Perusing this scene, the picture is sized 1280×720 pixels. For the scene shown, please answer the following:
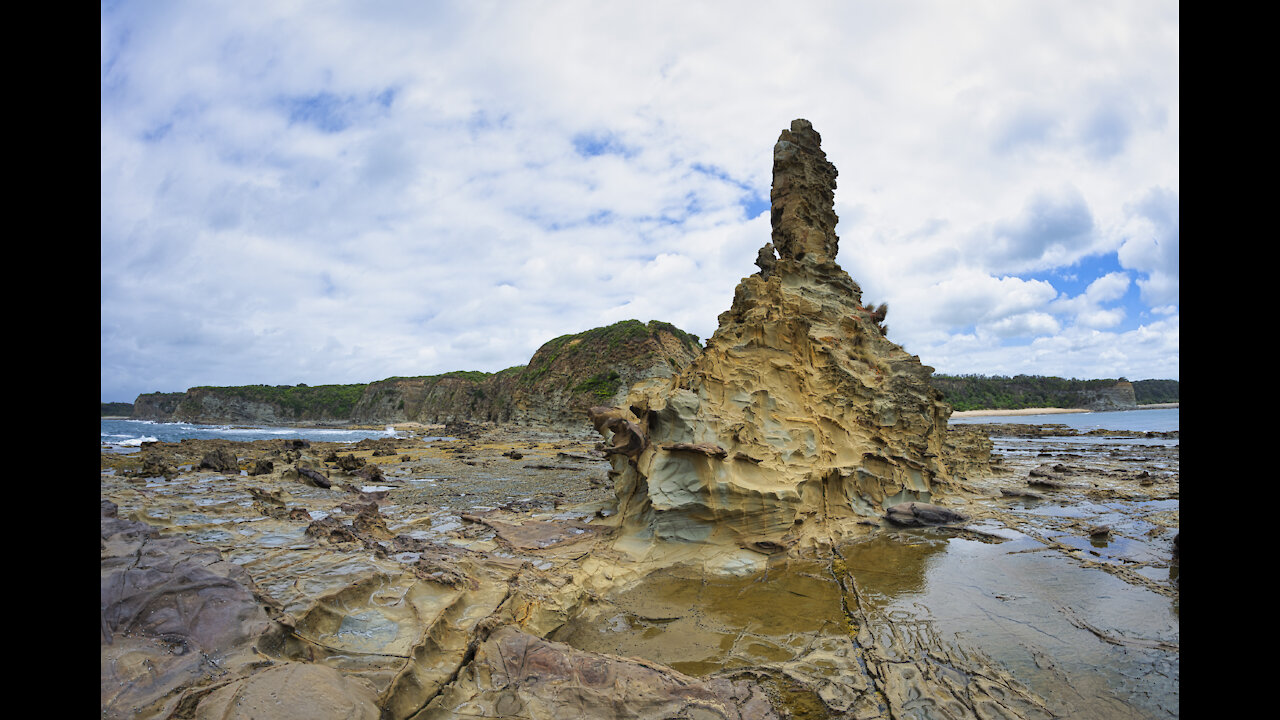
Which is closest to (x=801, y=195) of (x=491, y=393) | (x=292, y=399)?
(x=491, y=393)

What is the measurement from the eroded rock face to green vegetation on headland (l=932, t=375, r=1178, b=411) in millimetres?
91457

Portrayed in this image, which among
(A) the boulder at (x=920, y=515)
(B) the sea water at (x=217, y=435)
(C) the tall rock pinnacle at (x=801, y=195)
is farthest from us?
(B) the sea water at (x=217, y=435)

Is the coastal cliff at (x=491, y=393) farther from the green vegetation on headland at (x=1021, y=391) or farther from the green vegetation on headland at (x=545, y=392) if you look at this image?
the green vegetation on headland at (x=1021, y=391)

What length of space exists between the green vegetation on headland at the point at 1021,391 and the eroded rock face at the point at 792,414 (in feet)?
300

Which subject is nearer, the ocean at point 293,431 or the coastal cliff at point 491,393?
the ocean at point 293,431

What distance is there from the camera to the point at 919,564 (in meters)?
9.05

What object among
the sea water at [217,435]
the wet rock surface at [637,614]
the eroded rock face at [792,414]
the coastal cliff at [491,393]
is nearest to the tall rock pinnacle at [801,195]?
the eroded rock face at [792,414]

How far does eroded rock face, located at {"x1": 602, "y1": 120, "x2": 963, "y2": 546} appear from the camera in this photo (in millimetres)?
9844

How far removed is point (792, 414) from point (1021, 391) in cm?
11194

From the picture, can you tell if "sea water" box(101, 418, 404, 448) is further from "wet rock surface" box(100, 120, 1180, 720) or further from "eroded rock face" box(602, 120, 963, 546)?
"eroded rock face" box(602, 120, 963, 546)

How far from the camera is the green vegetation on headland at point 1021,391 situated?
322 ft
